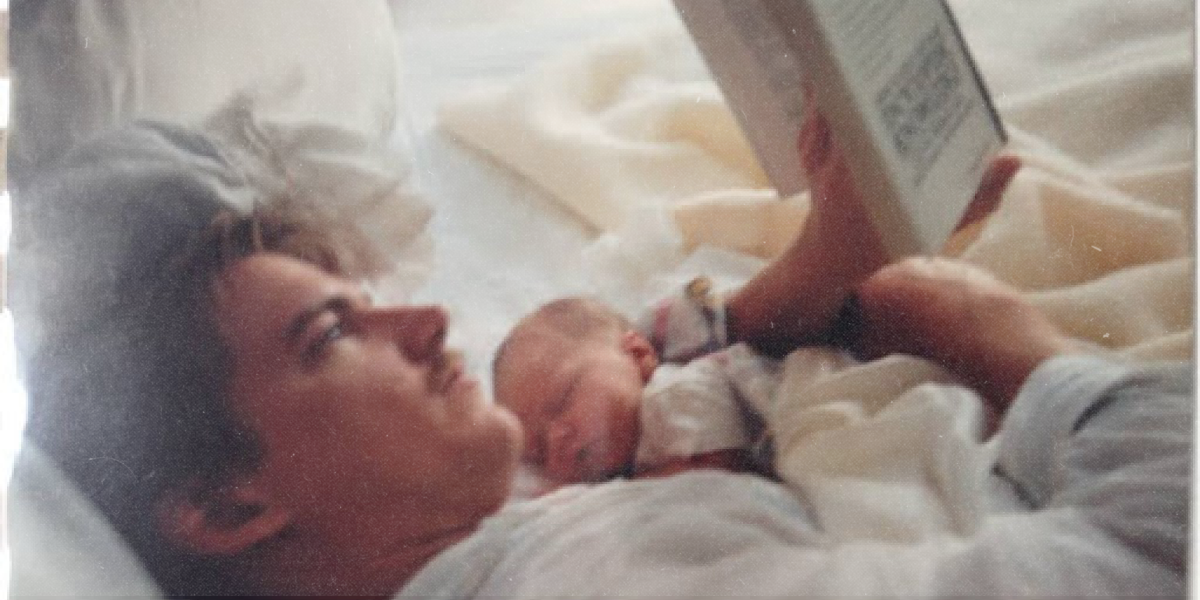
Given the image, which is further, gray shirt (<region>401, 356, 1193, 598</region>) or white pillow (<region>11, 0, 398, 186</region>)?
white pillow (<region>11, 0, 398, 186</region>)

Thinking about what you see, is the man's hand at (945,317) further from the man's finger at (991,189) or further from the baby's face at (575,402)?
the baby's face at (575,402)

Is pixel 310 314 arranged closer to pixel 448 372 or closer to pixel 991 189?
pixel 448 372

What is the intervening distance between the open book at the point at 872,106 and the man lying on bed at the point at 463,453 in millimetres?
21

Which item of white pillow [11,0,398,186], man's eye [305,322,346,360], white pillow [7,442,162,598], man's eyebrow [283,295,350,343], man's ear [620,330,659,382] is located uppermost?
white pillow [11,0,398,186]

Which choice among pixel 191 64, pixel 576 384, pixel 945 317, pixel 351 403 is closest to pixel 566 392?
pixel 576 384

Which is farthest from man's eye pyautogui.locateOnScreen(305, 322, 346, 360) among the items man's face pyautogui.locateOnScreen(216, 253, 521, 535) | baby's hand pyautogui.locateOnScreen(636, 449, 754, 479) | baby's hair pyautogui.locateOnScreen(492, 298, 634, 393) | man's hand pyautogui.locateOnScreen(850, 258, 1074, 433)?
man's hand pyautogui.locateOnScreen(850, 258, 1074, 433)

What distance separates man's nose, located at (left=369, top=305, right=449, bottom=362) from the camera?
810 millimetres

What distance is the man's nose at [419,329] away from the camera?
0.81m

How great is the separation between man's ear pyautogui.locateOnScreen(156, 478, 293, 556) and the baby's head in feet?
0.55

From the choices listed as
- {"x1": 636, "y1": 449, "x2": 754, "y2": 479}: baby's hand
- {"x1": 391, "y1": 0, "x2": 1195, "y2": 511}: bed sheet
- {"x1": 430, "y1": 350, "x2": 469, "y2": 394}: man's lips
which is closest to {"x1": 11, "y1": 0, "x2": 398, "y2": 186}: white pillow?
{"x1": 391, "y1": 0, "x2": 1195, "y2": 511}: bed sheet

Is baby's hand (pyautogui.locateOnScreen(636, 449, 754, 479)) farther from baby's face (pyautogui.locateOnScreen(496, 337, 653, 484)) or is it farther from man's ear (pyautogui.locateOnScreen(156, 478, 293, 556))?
man's ear (pyautogui.locateOnScreen(156, 478, 293, 556))

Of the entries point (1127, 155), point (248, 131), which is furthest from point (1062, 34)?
point (248, 131)

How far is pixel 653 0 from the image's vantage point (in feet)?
2.68

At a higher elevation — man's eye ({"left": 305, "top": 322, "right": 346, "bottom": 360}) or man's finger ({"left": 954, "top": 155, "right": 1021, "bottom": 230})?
man's eye ({"left": 305, "top": 322, "right": 346, "bottom": 360})
